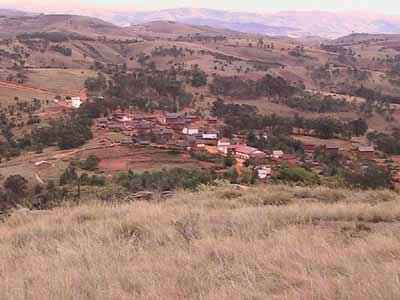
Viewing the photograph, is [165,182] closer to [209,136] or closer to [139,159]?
[139,159]

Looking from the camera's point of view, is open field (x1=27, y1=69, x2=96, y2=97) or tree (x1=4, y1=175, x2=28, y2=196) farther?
open field (x1=27, y1=69, x2=96, y2=97)

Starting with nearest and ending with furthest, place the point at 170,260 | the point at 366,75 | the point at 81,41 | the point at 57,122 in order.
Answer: the point at 170,260 < the point at 57,122 < the point at 366,75 < the point at 81,41

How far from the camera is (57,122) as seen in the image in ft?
130

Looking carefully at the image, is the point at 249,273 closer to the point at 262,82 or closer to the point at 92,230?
the point at 92,230

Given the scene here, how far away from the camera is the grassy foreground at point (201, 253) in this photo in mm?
3170

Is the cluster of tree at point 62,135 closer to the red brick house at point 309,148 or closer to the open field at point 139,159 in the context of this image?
the open field at point 139,159

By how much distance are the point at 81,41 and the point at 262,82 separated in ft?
185

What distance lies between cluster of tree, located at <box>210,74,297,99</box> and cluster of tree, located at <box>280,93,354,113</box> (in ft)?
8.69

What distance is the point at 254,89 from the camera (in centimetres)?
6538

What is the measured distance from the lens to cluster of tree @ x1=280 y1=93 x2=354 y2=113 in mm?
59531

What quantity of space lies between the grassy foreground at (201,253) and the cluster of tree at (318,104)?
180 feet

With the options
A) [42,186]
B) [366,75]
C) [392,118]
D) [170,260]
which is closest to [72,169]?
[42,186]

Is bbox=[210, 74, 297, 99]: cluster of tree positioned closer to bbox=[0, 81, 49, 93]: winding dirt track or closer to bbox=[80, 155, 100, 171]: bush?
bbox=[0, 81, 49, 93]: winding dirt track

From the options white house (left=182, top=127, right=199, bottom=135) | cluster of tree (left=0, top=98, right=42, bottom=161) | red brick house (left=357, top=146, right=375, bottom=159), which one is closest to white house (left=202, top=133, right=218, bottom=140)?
white house (left=182, top=127, right=199, bottom=135)
